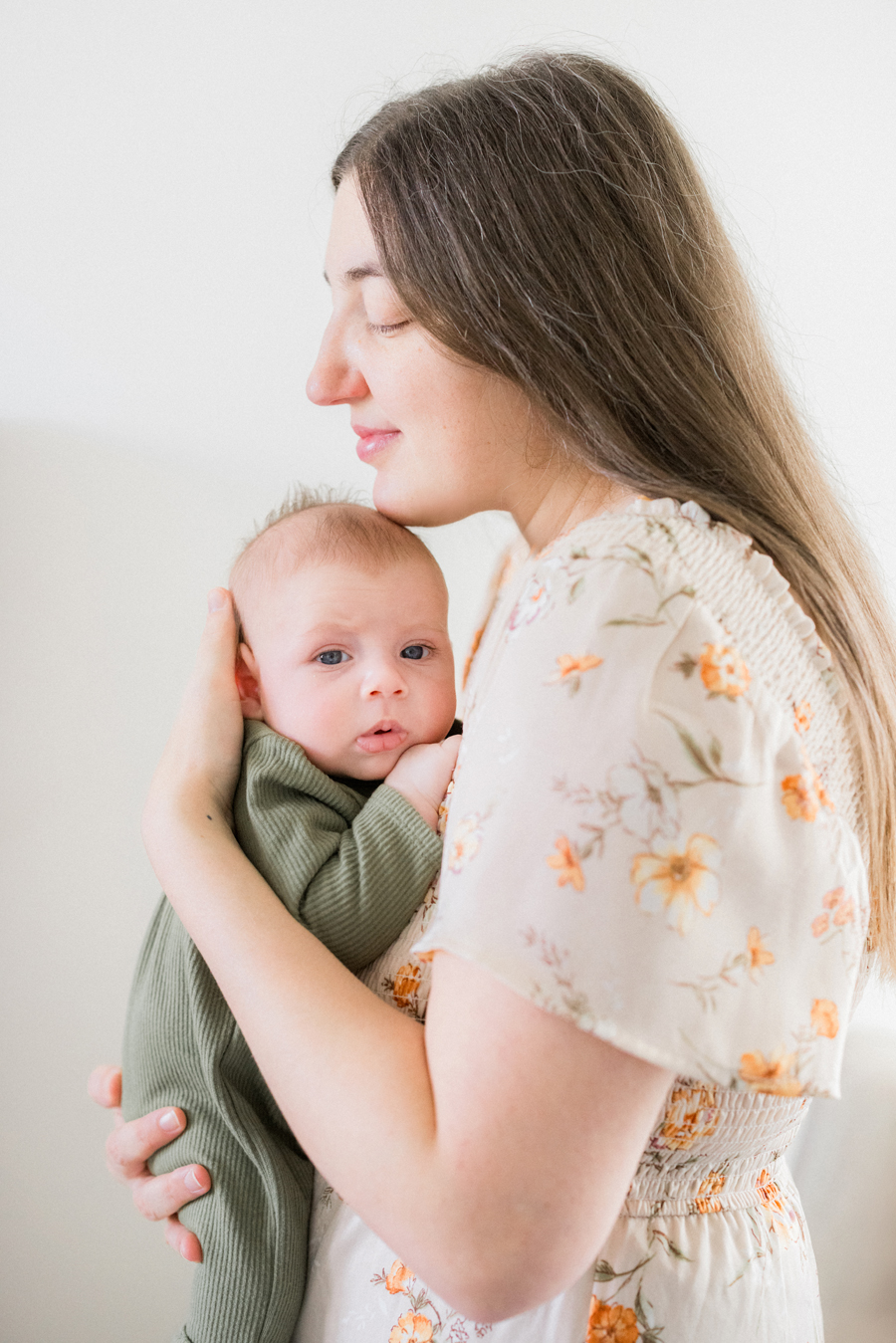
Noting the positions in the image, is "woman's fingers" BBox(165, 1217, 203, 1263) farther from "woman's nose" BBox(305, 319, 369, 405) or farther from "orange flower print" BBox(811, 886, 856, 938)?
"woman's nose" BBox(305, 319, 369, 405)

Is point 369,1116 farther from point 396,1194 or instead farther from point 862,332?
point 862,332

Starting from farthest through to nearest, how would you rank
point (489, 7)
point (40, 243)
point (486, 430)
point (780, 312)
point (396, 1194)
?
point (780, 312) → point (489, 7) → point (40, 243) → point (486, 430) → point (396, 1194)

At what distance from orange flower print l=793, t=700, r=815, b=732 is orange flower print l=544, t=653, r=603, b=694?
18 cm

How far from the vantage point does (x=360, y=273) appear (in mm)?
1046

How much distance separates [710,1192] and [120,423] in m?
1.55

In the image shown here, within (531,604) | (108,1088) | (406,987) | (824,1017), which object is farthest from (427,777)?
(108,1088)

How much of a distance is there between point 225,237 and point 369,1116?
166cm

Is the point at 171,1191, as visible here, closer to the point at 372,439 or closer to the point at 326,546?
the point at 326,546

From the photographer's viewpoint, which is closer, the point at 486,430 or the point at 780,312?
the point at 486,430

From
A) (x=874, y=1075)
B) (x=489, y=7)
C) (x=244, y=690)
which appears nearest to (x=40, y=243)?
(x=489, y=7)

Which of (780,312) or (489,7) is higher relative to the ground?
(489,7)

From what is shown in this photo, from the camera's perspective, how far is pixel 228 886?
87 cm

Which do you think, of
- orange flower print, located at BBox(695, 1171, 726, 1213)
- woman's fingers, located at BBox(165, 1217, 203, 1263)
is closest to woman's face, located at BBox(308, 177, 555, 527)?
orange flower print, located at BBox(695, 1171, 726, 1213)

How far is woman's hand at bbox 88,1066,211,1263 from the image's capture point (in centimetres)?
99
